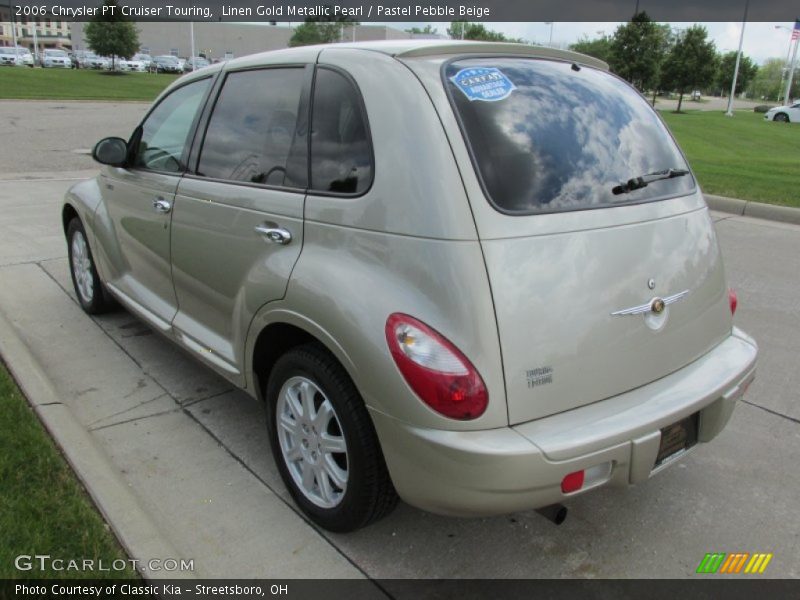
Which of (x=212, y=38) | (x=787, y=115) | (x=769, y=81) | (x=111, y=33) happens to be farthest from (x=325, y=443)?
(x=769, y=81)

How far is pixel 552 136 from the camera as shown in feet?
7.93

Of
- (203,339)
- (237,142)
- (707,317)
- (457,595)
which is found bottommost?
(457,595)

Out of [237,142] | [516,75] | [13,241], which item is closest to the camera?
[516,75]

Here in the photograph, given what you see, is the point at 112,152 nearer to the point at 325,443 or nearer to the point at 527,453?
the point at 325,443

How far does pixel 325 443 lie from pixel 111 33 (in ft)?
166

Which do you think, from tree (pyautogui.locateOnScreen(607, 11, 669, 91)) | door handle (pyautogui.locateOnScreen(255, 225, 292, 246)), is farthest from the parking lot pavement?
tree (pyautogui.locateOnScreen(607, 11, 669, 91))

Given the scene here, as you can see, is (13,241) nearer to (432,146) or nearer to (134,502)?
(134,502)

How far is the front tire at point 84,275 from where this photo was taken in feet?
15.4

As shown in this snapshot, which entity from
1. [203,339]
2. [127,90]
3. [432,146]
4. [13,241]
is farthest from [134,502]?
[127,90]

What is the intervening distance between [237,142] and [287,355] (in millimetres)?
1116

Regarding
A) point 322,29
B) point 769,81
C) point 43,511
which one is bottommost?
point 43,511

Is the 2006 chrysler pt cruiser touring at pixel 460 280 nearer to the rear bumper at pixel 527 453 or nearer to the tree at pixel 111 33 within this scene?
the rear bumper at pixel 527 453

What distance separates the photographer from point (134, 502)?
271 centimetres

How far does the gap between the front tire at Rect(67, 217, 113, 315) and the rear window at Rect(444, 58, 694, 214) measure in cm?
329
